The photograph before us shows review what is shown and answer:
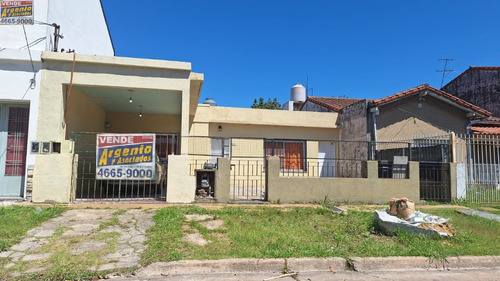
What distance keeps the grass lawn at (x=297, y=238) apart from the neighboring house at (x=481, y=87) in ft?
52.7

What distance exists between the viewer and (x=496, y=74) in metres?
19.5

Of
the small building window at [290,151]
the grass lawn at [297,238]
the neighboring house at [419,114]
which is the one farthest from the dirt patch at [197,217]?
the neighboring house at [419,114]

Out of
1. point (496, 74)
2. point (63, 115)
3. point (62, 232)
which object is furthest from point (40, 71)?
point (496, 74)

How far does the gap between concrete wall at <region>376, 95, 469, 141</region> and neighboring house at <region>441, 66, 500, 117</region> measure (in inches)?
285

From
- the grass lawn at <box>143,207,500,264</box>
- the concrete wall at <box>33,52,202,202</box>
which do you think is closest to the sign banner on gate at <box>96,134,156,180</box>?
the concrete wall at <box>33,52,202,202</box>

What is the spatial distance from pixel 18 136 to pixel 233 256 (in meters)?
7.23

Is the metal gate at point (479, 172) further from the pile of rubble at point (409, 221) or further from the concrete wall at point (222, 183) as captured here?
the concrete wall at point (222, 183)

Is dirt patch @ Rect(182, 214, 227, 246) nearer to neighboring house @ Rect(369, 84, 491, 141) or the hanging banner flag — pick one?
the hanging banner flag

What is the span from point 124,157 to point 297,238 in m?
5.19

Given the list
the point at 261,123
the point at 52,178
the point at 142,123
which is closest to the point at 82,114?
the point at 52,178

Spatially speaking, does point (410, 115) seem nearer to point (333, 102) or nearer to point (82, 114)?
point (333, 102)

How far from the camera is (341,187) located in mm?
9539

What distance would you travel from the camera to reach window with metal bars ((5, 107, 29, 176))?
27.5 feet

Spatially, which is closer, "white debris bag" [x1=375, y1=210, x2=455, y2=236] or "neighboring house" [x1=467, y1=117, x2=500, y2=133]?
"white debris bag" [x1=375, y1=210, x2=455, y2=236]
